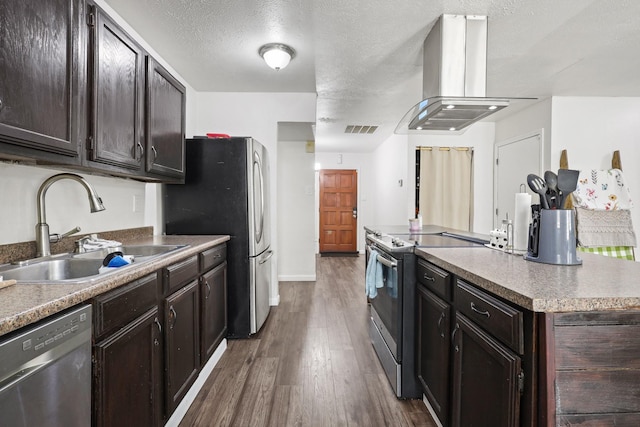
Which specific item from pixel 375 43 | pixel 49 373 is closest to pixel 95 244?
pixel 49 373

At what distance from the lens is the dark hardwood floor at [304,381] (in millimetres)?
1750

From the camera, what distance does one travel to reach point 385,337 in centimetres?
220

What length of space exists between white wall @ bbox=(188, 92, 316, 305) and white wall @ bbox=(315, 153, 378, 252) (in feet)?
11.9

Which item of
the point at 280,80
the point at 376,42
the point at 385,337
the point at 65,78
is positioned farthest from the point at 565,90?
the point at 65,78

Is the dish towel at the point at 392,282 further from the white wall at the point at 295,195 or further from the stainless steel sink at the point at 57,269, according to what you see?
the white wall at the point at 295,195

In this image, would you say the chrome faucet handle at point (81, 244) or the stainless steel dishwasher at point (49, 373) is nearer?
the stainless steel dishwasher at point (49, 373)

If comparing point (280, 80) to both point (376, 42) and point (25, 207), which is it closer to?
point (376, 42)

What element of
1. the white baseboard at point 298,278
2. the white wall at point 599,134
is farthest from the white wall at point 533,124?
the white baseboard at point 298,278

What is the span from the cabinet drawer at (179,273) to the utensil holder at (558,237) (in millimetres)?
1681

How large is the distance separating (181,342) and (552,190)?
1917 millimetres

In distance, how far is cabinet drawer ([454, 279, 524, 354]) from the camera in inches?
38.0

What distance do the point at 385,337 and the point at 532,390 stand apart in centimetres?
133

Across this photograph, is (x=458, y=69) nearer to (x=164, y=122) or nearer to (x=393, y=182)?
(x=164, y=122)

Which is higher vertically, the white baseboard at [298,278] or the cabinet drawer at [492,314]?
the cabinet drawer at [492,314]
